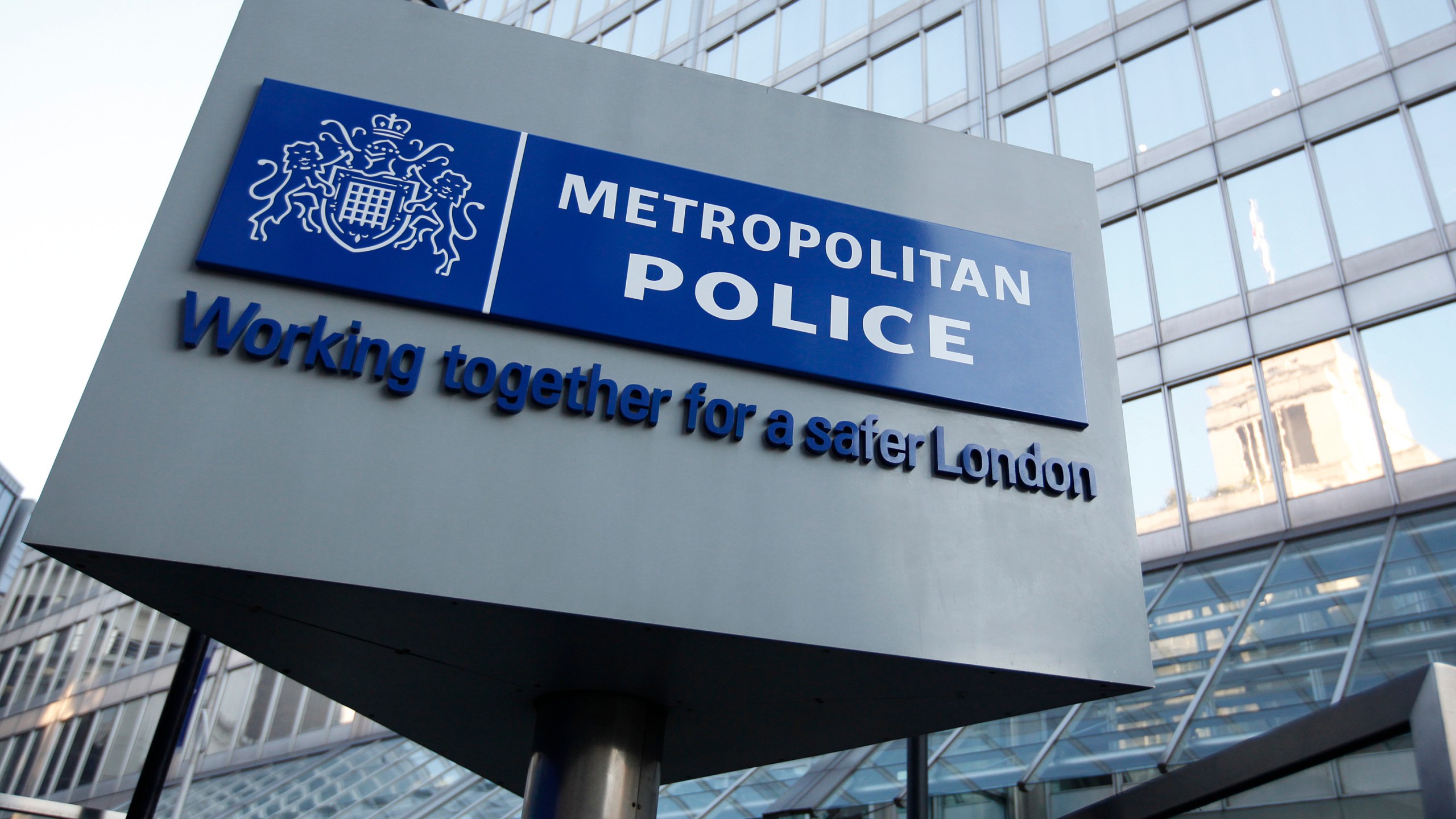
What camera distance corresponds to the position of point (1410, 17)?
18.7 metres

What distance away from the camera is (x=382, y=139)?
8641 millimetres

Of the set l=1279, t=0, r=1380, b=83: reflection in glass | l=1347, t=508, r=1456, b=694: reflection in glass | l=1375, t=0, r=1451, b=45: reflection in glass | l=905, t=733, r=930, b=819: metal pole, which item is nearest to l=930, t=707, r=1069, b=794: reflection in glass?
l=905, t=733, r=930, b=819: metal pole

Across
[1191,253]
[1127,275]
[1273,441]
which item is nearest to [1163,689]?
[1273,441]

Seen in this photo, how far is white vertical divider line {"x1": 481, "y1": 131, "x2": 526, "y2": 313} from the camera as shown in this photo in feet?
26.1

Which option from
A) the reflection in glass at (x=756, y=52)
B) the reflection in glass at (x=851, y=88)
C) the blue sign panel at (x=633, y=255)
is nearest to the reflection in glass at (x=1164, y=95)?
the reflection in glass at (x=851, y=88)

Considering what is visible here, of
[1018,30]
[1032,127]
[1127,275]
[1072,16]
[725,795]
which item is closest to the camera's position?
[725,795]

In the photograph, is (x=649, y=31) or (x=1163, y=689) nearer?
(x=1163, y=689)

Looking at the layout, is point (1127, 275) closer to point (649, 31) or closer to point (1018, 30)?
point (1018, 30)

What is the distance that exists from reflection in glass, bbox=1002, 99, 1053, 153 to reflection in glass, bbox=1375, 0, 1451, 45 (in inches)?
248

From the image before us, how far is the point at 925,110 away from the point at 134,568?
22395mm

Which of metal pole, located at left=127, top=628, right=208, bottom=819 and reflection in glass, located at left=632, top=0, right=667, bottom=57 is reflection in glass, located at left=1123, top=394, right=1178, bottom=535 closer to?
metal pole, located at left=127, top=628, right=208, bottom=819

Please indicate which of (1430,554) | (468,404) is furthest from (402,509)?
(1430,554)

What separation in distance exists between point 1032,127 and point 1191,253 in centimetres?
552

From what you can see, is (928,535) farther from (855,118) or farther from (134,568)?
(134,568)
